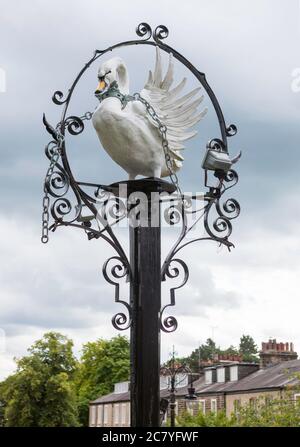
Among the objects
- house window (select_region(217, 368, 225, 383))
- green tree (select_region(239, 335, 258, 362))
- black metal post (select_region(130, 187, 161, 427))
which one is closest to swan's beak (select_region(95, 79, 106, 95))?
black metal post (select_region(130, 187, 161, 427))

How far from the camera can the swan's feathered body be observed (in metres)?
7.21

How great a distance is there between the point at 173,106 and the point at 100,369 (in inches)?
1831

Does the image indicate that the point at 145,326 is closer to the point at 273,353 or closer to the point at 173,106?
the point at 173,106

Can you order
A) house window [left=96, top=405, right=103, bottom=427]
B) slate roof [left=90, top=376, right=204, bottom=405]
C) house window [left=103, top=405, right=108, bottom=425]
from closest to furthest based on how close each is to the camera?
slate roof [left=90, top=376, right=204, bottom=405] → house window [left=103, top=405, right=108, bottom=425] → house window [left=96, top=405, right=103, bottom=427]

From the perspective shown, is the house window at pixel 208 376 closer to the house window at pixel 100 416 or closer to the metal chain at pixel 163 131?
the house window at pixel 100 416

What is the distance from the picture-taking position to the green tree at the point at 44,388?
43.0 meters

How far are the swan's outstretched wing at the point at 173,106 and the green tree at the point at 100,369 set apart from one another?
4277 centimetres

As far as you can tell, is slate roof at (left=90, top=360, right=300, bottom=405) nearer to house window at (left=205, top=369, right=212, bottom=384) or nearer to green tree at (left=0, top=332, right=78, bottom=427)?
house window at (left=205, top=369, right=212, bottom=384)

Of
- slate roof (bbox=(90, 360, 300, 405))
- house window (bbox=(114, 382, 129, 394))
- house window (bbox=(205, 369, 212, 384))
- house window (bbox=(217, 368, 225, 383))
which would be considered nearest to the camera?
slate roof (bbox=(90, 360, 300, 405))

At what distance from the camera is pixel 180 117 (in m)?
7.66

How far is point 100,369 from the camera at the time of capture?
2069 inches

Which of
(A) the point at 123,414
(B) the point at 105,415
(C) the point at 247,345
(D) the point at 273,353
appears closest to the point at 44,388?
(A) the point at 123,414
